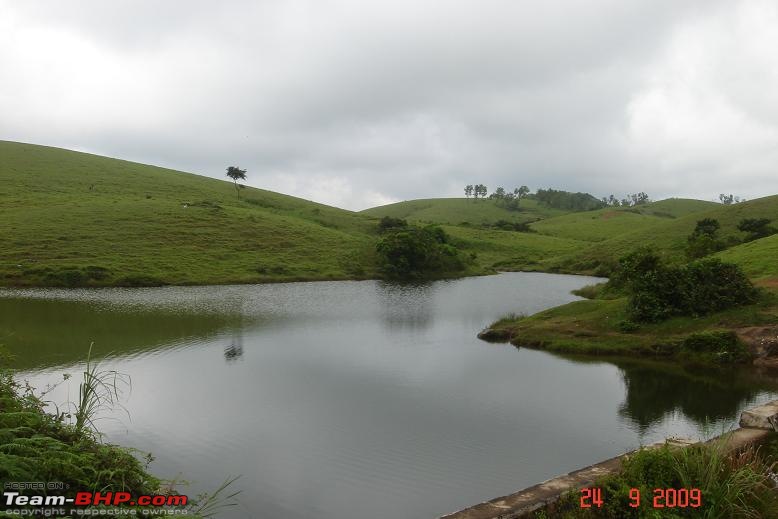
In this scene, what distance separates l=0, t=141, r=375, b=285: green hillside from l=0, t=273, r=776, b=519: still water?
23.7 m

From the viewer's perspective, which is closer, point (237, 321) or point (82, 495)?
point (82, 495)

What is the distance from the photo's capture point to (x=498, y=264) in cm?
10675

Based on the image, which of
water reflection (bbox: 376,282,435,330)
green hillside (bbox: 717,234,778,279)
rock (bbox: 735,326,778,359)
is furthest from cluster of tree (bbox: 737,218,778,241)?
rock (bbox: 735,326,778,359)

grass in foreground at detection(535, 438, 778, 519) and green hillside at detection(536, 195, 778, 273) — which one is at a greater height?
green hillside at detection(536, 195, 778, 273)

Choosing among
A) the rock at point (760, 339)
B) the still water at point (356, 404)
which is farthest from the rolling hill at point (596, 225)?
the still water at point (356, 404)

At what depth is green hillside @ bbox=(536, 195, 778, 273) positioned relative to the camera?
307 ft

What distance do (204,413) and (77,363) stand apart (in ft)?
37.6

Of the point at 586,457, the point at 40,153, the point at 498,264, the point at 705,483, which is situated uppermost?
the point at 40,153

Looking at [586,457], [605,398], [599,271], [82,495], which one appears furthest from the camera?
[599,271]

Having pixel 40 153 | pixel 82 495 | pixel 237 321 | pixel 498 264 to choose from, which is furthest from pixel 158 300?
pixel 40 153

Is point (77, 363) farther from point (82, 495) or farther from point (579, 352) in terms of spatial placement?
point (579, 352)

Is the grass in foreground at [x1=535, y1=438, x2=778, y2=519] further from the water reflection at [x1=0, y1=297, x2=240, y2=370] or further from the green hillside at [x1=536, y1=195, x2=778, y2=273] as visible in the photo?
the green hillside at [x1=536, y1=195, x2=778, y2=273]

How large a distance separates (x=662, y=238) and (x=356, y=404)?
310 feet

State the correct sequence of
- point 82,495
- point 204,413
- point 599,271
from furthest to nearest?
point 599,271
point 204,413
point 82,495
